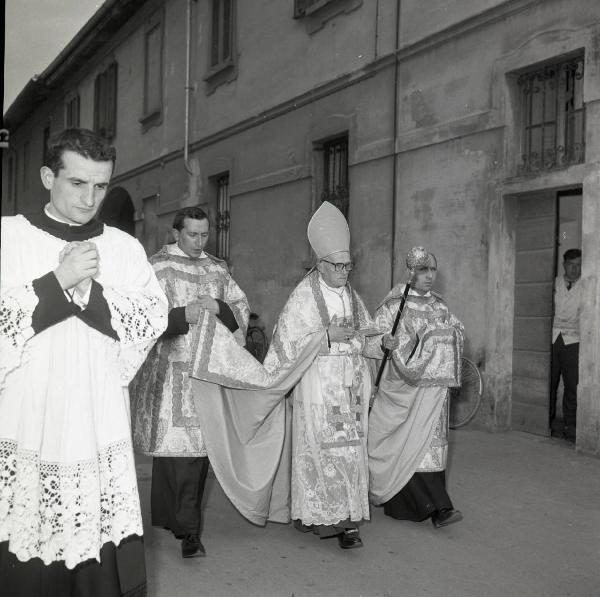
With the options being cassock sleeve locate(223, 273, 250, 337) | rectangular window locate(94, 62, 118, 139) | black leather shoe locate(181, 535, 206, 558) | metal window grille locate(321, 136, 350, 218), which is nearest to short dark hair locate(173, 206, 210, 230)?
cassock sleeve locate(223, 273, 250, 337)

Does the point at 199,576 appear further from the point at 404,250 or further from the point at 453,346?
the point at 404,250

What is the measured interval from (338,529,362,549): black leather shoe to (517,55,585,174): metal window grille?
4313 mm

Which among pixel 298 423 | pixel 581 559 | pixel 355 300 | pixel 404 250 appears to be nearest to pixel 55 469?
pixel 298 423

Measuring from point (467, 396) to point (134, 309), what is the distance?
602 cm

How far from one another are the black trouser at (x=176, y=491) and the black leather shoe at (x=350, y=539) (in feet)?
2.60

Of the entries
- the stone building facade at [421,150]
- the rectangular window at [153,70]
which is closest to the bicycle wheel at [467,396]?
the stone building facade at [421,150]

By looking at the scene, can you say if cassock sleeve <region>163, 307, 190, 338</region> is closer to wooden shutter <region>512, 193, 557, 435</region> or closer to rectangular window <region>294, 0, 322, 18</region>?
wooden shutter <region>512, 193, 557, 435</region>

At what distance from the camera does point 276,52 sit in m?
11.9

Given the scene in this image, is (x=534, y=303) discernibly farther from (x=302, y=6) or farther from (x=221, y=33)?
(x=221, y=33)

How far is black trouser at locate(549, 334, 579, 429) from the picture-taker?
773 centimetres

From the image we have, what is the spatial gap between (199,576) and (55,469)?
69.2 inches

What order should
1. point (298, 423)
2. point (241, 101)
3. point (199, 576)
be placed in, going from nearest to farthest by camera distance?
point (199, 576), point (298, 423), point (241, 101)

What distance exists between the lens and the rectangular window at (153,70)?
52.2 feet

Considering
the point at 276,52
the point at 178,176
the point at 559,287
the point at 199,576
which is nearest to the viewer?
the point at 199,576
